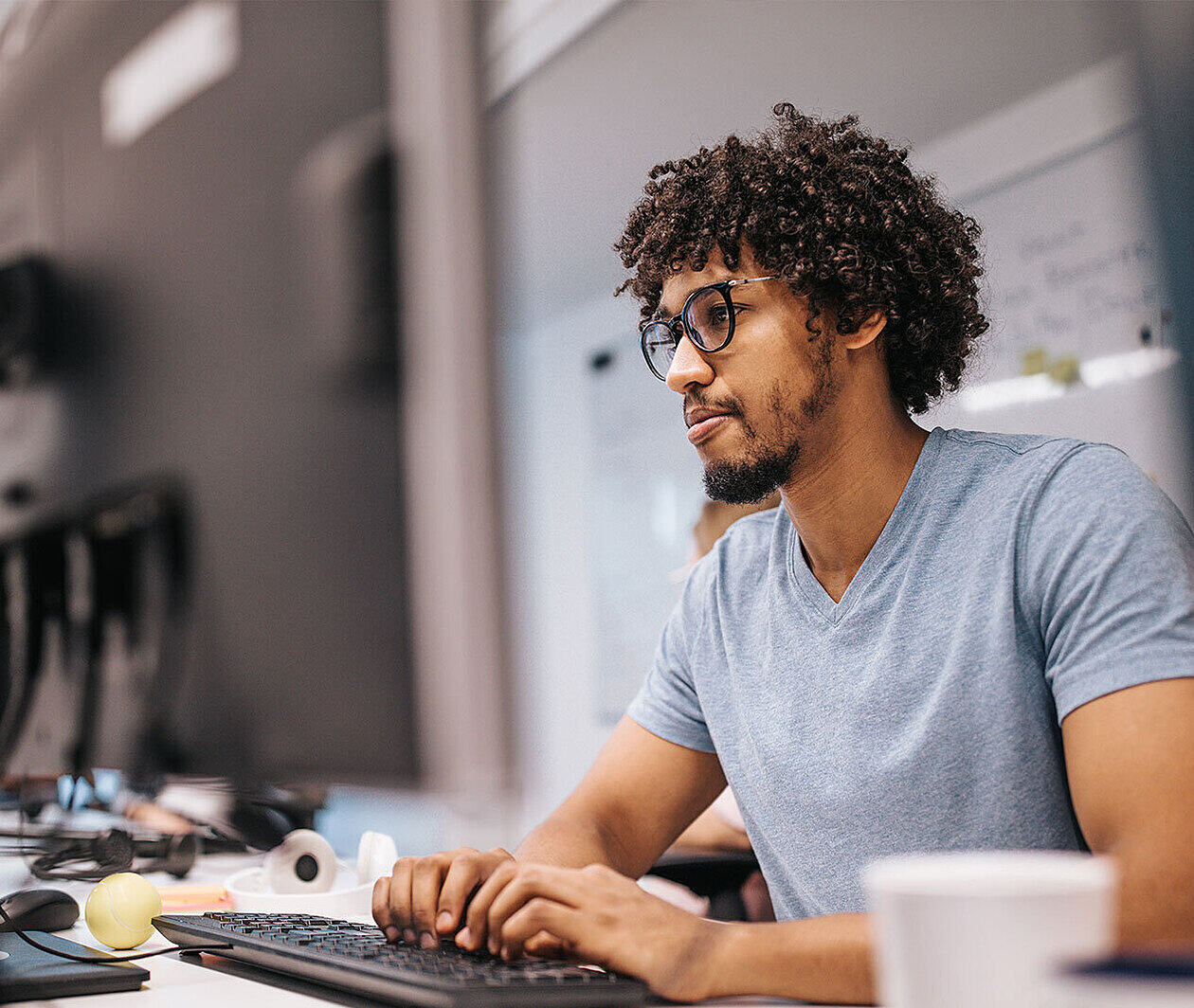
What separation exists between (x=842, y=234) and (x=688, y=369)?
21 cm

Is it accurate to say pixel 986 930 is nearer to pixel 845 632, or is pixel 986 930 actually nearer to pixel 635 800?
pixel 845 632

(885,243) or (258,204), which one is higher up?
(885,243)

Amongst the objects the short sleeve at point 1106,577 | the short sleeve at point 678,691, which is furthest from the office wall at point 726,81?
the short sleeve at point 1106,577

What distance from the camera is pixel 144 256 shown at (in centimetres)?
49

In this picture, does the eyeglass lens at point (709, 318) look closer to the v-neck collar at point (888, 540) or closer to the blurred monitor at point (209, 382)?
the v-neck collar at point (888, 540)

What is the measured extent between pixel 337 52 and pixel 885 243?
2.43ft

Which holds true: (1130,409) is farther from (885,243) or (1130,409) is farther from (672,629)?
(672,629)

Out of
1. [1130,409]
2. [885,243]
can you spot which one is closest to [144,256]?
[885,243]

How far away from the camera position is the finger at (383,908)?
0.67m

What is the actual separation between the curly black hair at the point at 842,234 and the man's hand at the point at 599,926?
1.94ft

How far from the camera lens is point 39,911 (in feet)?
2.60

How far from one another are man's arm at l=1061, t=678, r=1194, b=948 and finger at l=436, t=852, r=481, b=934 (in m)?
0.36

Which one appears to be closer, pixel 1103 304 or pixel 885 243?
pixel 885 243

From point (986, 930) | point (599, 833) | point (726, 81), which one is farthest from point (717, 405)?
point (726, 81)
